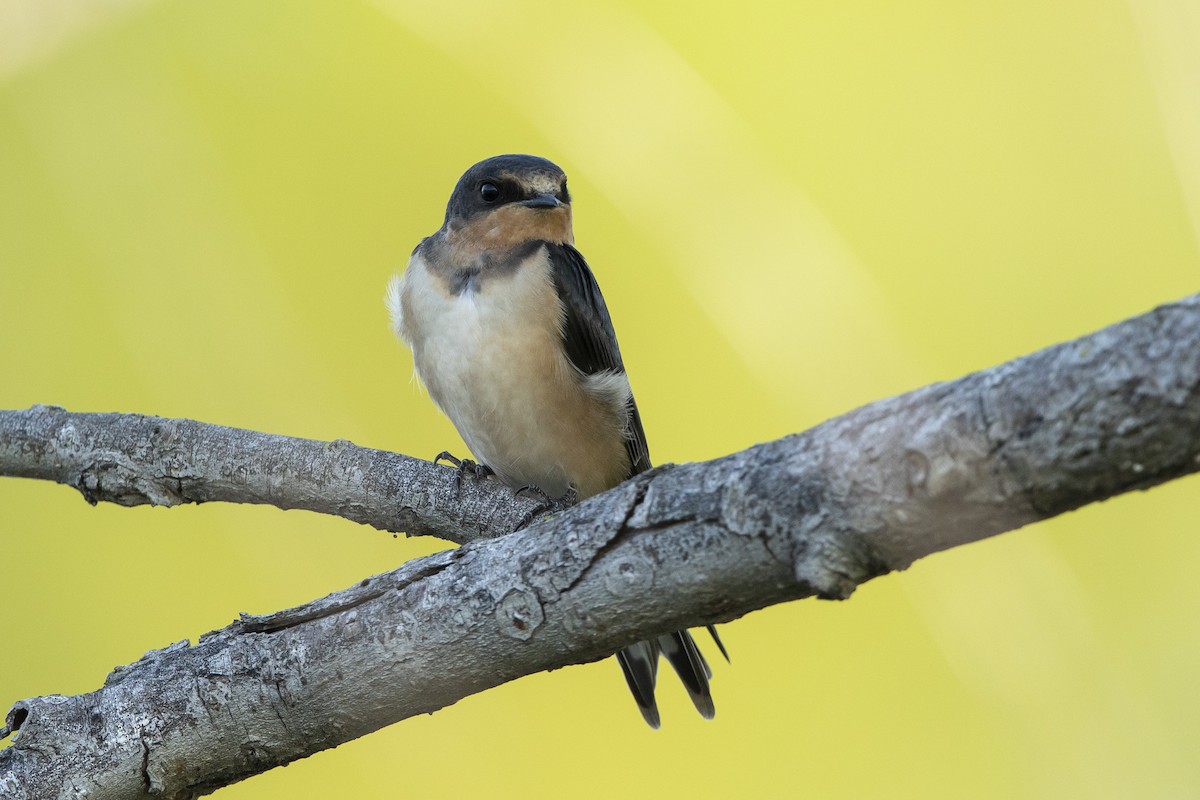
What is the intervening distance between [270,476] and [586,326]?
1253 mm

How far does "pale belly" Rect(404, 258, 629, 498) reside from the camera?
12.5 ft

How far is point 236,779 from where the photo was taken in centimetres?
248

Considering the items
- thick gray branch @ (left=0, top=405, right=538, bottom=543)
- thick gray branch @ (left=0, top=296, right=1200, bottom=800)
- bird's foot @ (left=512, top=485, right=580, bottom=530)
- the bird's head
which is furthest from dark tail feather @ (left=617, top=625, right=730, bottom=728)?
the bird's head

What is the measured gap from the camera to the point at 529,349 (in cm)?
381

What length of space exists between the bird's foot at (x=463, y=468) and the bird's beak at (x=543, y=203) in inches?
39.6

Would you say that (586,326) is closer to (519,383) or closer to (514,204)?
(519,383)

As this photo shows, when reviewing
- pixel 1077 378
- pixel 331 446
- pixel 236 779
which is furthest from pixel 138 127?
pixel 1077 378

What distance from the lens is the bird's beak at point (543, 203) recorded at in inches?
159

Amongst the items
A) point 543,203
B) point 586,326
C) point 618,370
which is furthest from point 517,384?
point 543,203

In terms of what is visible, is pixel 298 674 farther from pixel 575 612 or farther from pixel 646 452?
pixel 646 452

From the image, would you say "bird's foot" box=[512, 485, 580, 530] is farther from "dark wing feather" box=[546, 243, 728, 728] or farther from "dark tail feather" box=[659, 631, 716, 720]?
"dark tail feather" box=[659, 631, 716, 720]

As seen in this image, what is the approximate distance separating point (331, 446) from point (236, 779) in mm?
1318

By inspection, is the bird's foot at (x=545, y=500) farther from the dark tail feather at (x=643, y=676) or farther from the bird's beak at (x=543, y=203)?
the bird's beak at (x=543, y=203)

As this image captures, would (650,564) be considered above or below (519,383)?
below
